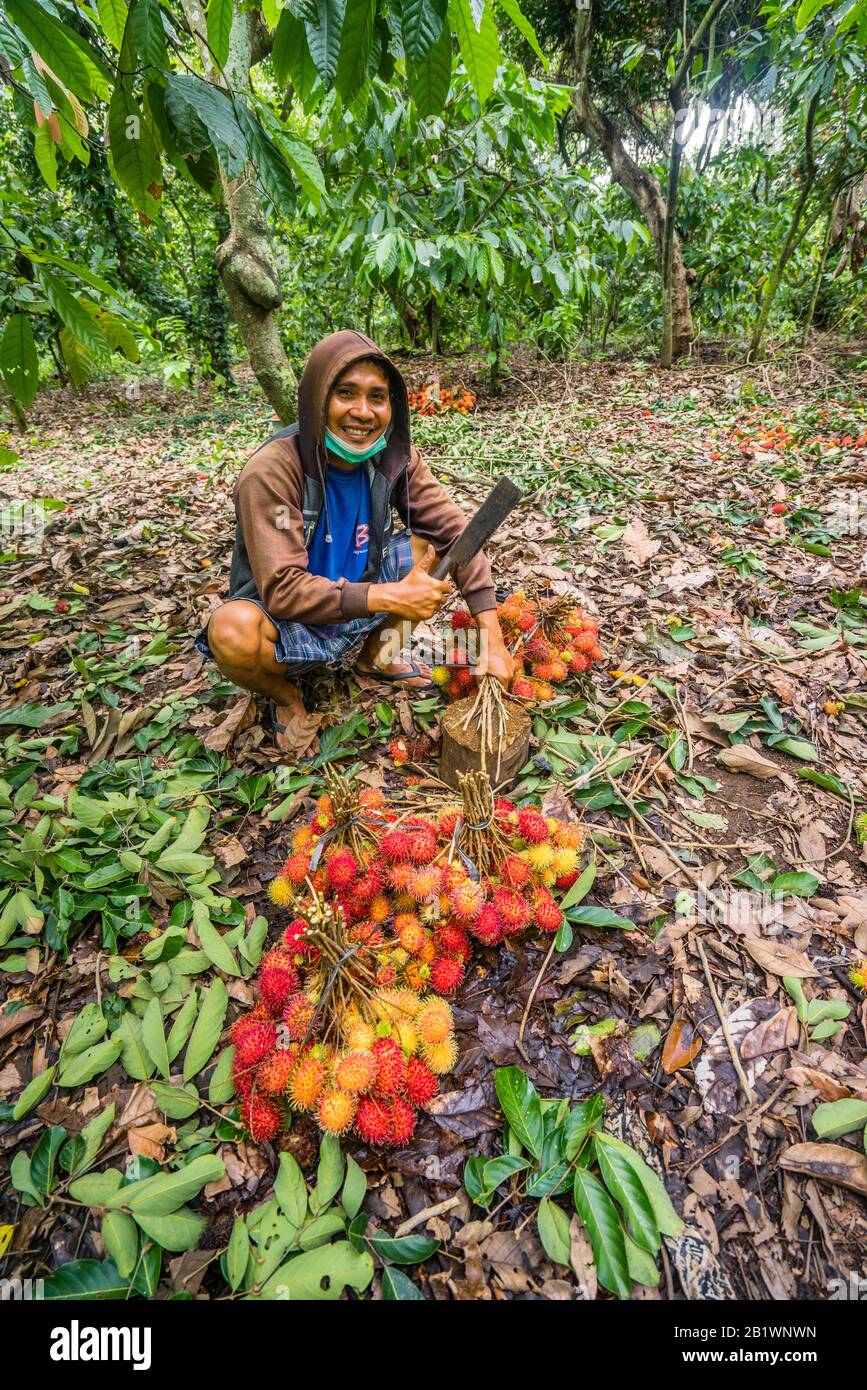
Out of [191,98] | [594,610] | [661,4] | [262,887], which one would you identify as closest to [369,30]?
[191,98]

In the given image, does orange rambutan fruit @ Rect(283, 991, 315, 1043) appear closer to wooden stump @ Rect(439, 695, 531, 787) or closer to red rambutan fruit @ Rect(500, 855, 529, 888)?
red rambutan fruit @ Rect(500, 855, 529, 888)

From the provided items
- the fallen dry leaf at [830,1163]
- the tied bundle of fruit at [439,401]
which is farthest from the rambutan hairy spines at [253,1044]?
the tied bundle of fruit at [439,401]

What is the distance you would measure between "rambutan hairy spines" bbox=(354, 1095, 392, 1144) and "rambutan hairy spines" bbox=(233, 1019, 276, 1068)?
205 mm

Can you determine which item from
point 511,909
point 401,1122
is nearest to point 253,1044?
point 401,1122

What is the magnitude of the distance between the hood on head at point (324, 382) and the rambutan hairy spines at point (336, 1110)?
1.61 m

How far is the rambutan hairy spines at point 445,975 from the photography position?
1250mm

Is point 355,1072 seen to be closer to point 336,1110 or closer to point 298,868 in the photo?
point 336,1110

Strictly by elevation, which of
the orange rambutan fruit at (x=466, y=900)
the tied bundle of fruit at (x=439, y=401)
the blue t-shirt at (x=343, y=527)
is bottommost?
the orange rambutan fruit at (x=466, y=900)

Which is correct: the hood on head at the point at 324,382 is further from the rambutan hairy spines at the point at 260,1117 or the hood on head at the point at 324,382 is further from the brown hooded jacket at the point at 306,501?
the rambutan hairy spines at the point at 260,1117

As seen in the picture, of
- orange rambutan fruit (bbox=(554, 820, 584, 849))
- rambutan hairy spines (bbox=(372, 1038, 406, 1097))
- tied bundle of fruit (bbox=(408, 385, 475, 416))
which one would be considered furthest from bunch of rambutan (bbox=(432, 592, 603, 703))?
tied bundle of fruit (bbox=(408, 385, 475, 416))

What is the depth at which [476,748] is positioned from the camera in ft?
5.44

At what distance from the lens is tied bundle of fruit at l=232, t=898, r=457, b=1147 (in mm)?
1047

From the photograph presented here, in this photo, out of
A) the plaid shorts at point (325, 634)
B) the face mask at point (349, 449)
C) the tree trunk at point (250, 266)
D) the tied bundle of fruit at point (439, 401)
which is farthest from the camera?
the tied bundle of fruit at point (439, 401)
